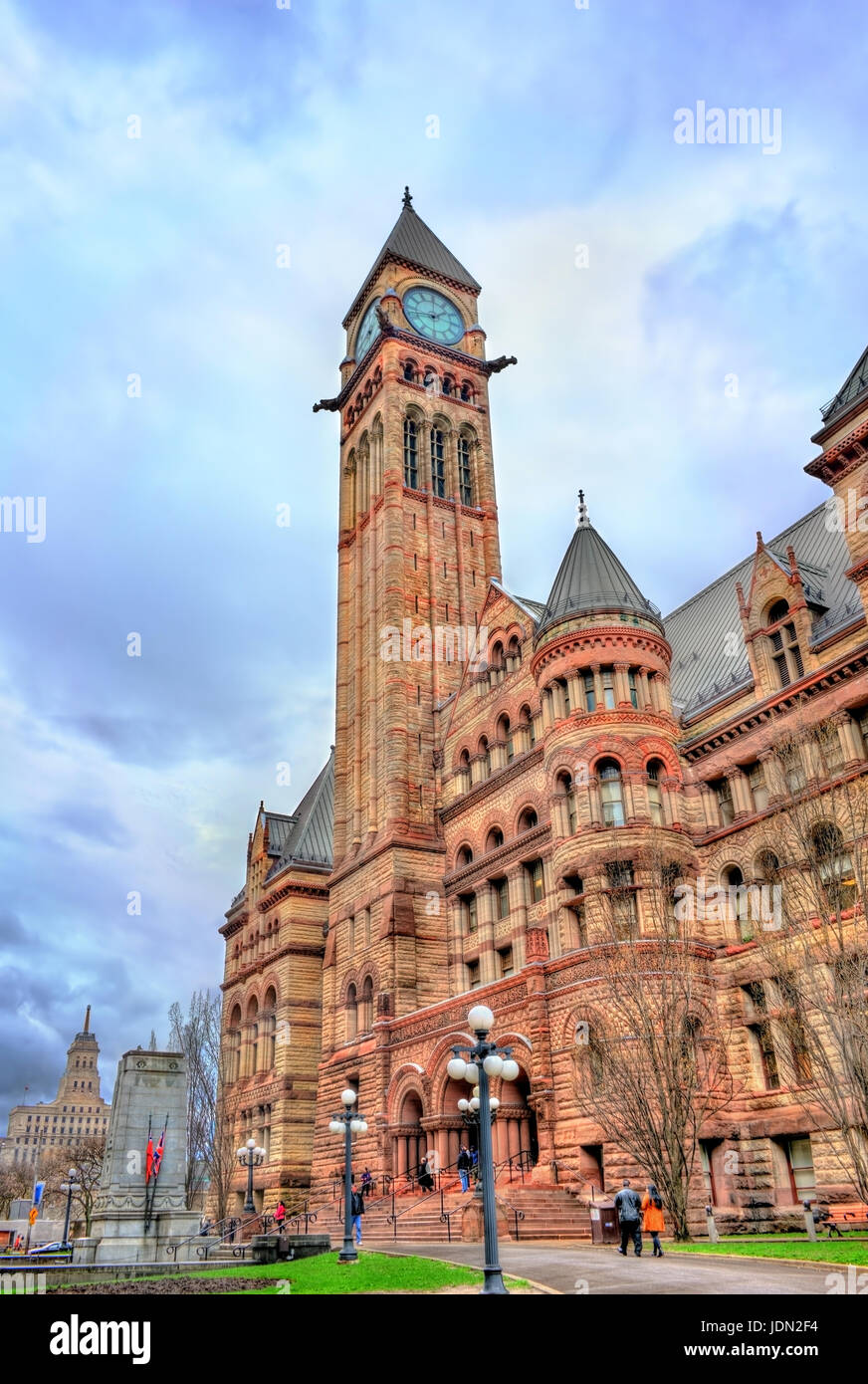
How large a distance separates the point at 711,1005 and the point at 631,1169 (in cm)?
578

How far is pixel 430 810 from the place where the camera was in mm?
48188

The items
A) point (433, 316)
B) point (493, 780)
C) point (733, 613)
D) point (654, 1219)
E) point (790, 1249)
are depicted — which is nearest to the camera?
point (790, 1249)

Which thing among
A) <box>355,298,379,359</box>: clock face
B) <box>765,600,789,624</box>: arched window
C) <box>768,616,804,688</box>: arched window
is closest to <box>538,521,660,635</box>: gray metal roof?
<box>765,600,789,624</box>: arched window

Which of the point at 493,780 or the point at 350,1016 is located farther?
the point at 350,1016

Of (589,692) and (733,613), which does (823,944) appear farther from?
(733,613)

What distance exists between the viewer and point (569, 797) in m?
36.9

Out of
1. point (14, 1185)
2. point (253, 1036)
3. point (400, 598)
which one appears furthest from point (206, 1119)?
point (14, 1185)

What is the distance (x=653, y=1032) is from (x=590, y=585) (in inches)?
694

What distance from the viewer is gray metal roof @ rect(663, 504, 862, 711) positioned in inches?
1332

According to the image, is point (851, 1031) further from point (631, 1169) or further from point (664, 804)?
point (664, 804)

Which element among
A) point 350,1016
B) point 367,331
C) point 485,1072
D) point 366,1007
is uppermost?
point 367,331

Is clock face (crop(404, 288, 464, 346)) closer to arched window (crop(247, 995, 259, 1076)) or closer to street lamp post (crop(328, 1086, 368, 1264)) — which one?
arched window (crop(247, 995, 259, 1076))
